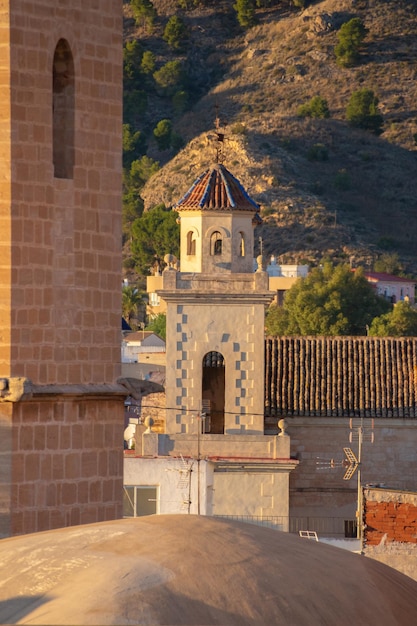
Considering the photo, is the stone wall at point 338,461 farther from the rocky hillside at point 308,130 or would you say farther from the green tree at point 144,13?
the green tree at point 144,13

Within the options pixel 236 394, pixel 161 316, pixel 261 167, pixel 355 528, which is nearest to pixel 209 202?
pixel 236 394

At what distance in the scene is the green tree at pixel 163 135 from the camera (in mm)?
134500

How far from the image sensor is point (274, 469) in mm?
40188

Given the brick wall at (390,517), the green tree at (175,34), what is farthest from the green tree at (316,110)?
the brick wall at (390,517)

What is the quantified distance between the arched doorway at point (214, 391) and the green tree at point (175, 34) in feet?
348

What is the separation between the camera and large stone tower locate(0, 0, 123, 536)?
45.6 feet

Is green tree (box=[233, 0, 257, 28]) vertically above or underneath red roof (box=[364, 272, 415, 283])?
above

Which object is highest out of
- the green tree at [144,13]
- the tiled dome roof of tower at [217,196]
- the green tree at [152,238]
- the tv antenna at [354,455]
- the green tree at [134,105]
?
the green tree at [144,13]

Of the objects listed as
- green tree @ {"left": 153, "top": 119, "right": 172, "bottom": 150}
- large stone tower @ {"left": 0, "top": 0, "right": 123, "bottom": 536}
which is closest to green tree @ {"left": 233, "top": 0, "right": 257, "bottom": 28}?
green tree @ {"left": 153, "top": 119, "right": 172, "bottom": 150}

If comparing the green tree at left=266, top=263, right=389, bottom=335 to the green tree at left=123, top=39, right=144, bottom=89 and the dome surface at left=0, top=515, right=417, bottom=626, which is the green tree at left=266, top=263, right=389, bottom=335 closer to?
the green tree at left=123, top=39, right=144, bottom=89

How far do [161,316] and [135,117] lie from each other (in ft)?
166

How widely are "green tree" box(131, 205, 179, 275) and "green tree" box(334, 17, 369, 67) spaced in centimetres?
2649

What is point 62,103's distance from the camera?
14.5 meters

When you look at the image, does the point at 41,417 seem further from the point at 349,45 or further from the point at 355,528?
the point at 349,45
